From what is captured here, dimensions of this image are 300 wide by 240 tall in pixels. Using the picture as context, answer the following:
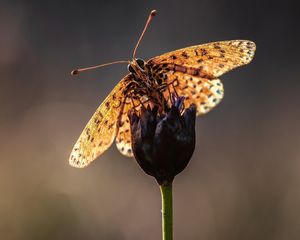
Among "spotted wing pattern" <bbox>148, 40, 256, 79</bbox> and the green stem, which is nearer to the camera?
the green stem

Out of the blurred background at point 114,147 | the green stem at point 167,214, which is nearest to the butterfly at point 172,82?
the green stem at point 167,214

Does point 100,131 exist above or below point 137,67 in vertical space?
below

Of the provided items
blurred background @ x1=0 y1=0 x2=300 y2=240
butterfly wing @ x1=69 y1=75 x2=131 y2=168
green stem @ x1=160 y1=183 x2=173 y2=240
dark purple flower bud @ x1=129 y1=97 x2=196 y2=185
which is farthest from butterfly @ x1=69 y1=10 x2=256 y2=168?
blurred background @ x1=0 y1=0 x2=300 y2=240

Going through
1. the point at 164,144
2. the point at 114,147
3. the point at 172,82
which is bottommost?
the point at 114,147

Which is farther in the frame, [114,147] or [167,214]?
[114,147]

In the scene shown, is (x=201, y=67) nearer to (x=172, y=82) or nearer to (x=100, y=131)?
(x=172, y=82)

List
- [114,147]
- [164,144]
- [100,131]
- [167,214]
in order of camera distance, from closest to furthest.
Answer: [167,214] < [164,144] < [100,131] < [114,147]

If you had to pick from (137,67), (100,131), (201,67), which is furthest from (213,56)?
(100,131)

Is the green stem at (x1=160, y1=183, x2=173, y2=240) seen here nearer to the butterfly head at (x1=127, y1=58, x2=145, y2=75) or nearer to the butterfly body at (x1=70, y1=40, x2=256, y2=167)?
the butterfly body at (x1=70, y1=40, x2=256, y2=167)

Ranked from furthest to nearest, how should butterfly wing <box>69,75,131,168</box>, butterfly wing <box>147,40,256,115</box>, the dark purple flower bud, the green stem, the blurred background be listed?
the blurred background, butterfly wing <box>147,40,256,115</box>, butterfly wing <box>69,75,131,168</box>, the dark purple flower bud, the green stem

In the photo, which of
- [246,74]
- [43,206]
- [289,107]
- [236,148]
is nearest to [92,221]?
[43,206]
